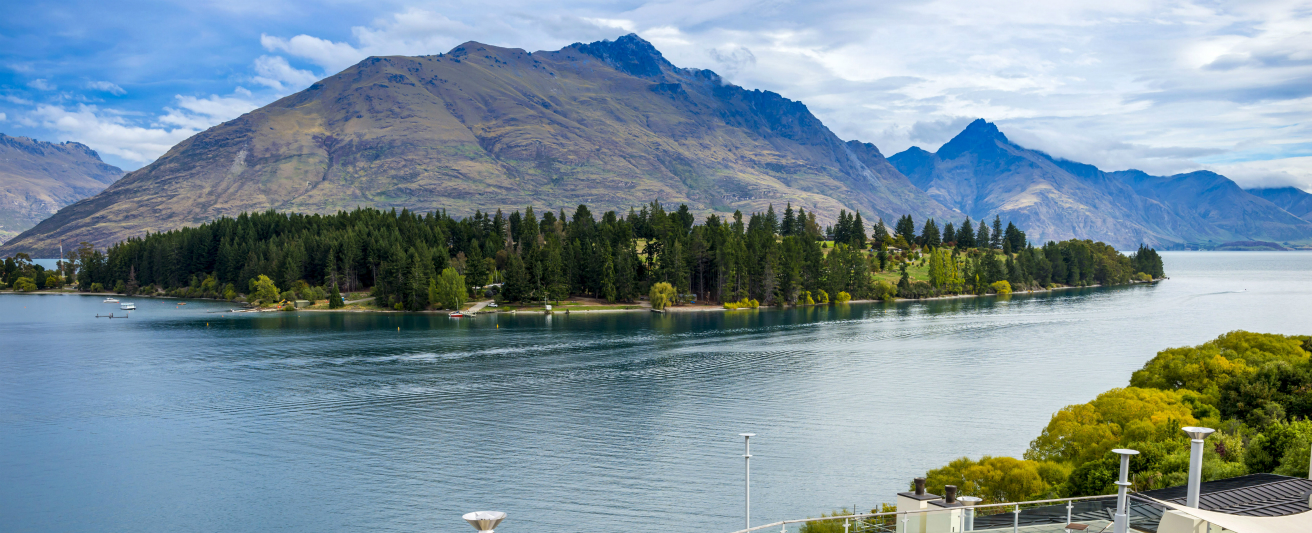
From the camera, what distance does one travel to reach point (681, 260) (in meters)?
152

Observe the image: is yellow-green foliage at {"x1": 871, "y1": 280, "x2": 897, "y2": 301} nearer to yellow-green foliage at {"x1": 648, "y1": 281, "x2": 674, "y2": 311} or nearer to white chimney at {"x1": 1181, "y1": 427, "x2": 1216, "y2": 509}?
yellow-green foliage at {"x1": 648, "y1": 281, "x2": 674, "y2": 311}

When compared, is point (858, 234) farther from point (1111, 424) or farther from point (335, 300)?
point (1111, 424)

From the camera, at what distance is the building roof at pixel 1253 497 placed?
57.4 ft

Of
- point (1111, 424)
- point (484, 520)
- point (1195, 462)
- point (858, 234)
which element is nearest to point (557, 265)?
point (858, 234)

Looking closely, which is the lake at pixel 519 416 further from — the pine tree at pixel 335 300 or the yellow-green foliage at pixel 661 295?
the pine tree at pixel 335 300

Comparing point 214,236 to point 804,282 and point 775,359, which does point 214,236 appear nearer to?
point 804,282

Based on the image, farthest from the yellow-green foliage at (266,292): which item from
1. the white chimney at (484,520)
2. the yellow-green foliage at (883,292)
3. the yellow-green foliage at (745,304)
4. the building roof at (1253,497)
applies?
the building roof at (1253,497)

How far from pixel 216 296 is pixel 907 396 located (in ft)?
562

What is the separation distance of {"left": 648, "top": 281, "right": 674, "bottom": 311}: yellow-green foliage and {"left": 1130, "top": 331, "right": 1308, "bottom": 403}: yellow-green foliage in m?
94.2

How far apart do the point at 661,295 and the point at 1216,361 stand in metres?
102

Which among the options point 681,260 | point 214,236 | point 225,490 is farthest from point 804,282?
point 214,236

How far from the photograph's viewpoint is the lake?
129ft

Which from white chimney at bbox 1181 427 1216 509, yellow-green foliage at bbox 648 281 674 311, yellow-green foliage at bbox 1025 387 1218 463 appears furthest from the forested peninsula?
white chimney at bbox 1181 427 1216 509

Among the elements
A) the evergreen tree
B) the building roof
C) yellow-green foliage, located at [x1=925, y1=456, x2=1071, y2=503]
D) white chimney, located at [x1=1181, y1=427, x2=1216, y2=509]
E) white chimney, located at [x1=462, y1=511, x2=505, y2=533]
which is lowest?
yellow-green foliage, located at [x1=925, y1=456, x2=1071, y2=503]
